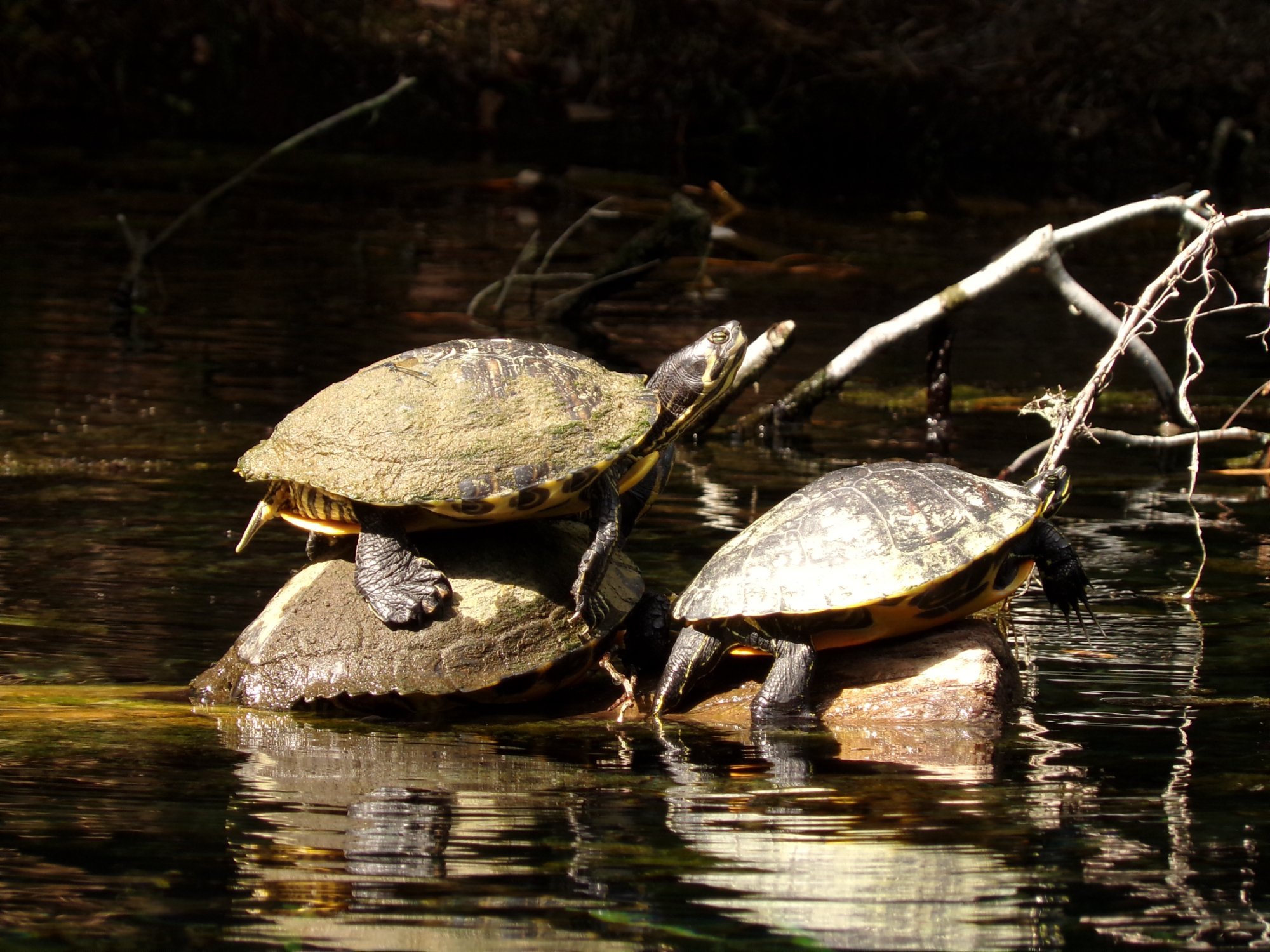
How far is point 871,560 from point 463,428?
1190mm

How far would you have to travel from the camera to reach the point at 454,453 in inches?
181

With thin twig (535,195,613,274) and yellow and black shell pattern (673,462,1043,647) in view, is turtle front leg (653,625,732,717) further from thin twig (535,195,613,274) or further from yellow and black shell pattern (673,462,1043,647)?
thin twig (535,195,613,274)

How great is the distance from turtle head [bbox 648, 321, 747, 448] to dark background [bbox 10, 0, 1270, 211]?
644 inches

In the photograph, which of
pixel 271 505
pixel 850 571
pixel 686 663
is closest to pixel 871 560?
pixel 850 571

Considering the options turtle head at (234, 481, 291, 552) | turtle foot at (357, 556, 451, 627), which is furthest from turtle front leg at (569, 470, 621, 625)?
turtle head at (234, 481, 291, 552)

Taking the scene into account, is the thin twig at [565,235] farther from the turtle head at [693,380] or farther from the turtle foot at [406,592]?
the turtle foot at [406,592]

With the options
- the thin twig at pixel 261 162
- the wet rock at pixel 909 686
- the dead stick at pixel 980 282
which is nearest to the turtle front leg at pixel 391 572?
the wet rock at pixel 909 686

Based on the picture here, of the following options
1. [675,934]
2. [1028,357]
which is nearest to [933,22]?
[1028,357]

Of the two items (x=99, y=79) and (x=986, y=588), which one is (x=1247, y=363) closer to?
(x=986, y=588)

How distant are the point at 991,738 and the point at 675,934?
66.1 inches

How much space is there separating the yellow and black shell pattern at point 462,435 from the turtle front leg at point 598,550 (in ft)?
0.29

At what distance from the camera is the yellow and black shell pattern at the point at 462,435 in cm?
457

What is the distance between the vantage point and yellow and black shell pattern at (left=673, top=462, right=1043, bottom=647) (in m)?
4.44

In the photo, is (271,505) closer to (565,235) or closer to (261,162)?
(565,235)
